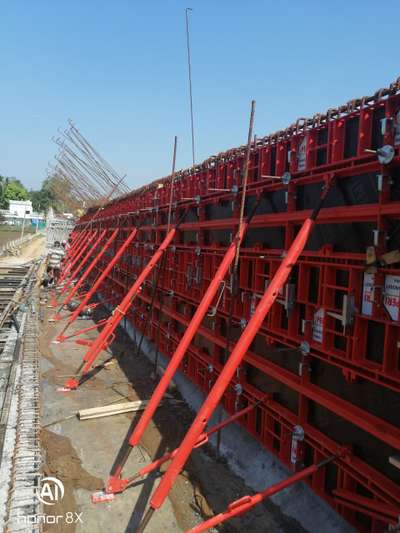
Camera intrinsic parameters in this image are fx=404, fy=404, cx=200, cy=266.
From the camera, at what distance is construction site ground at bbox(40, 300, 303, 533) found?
5.23 metres

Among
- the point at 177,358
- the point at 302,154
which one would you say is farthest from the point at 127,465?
the point at 302,154

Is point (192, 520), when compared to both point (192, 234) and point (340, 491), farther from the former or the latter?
point (192, 234)

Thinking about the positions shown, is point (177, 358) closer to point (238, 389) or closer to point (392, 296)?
point (238, 389)

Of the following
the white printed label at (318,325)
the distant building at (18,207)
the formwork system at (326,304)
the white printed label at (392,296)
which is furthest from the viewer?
the distant building at (18,207)

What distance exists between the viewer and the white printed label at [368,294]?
429cm

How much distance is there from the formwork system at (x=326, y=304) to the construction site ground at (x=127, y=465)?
19.4 inches

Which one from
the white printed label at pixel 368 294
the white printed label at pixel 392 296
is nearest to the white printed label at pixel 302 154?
the white printed label at pixel 368 294

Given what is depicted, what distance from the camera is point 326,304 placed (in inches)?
191

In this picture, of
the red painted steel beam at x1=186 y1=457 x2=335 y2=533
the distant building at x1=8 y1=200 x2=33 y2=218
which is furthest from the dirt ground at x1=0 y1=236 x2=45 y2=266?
the distant building at x1=8 y1=200 x2=33 y2=218

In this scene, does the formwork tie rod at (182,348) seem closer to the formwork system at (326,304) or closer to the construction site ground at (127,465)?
the formwork system at (326,304)

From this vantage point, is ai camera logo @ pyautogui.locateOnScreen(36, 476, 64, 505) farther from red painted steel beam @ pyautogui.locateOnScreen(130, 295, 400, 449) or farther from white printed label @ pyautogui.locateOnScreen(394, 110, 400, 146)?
white printed label @ pyautogui.locateOnScreen(394, 110, 400, 146)

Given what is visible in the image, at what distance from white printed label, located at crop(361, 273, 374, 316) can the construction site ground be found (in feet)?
9.70

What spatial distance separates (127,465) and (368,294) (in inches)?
183

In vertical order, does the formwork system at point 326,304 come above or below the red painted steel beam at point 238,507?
above
